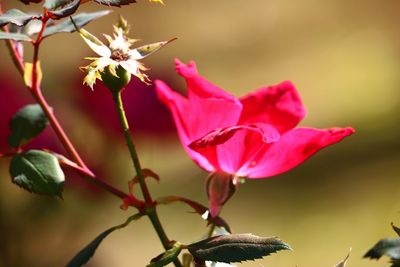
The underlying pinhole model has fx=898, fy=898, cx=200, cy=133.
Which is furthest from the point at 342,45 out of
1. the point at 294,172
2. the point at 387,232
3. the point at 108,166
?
the point at 108,166

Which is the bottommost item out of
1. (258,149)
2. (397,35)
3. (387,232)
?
(387,232)

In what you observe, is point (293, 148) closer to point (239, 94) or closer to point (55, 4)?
point (55, 4)

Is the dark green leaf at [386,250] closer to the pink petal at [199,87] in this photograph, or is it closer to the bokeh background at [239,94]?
the pink petal at [199,87]

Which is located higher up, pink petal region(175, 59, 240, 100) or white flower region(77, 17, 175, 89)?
white flower region(77, 17, 175, 89)

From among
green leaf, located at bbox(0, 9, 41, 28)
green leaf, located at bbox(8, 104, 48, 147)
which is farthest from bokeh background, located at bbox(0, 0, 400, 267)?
green leaf, located at bbox(0, 9, 41, 28)

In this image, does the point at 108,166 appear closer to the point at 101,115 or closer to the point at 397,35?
the point at 101,115

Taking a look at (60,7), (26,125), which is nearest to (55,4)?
(60,7)

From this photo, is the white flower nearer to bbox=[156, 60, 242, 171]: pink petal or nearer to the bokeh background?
bbox=[156, 60, 242, 171]: pink petal
